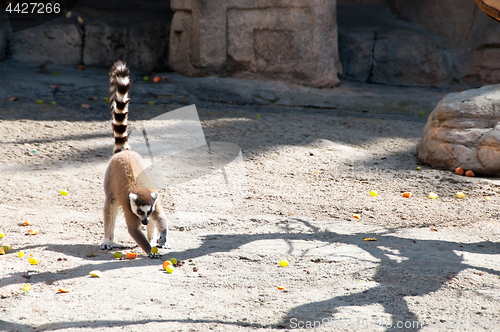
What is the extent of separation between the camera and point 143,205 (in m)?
3.38

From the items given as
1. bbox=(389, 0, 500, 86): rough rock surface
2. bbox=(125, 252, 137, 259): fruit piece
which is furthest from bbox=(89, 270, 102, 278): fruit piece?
bbox=(389, 0, 500, 86): rough rock surface

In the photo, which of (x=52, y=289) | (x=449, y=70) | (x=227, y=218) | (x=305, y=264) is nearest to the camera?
(x=52, y=289)

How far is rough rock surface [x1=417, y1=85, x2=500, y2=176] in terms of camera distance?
18.5ft

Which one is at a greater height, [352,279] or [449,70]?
[449,70]

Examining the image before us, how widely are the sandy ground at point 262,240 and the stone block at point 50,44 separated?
80.2 inches

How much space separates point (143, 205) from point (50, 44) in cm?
660

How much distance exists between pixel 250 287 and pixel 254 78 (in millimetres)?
6338

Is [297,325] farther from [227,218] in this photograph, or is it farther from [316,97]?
[316,97]

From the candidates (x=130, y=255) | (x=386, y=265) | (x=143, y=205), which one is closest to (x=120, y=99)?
(x=143, y=205)

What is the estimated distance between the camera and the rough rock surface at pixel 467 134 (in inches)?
222

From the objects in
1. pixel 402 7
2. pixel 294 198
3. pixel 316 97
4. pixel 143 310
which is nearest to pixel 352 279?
pixel 143 310

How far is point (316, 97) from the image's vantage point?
865 cm

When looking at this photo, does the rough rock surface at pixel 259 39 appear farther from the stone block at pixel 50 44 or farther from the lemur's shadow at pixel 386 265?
the lemur's shadow at pixel 386 265

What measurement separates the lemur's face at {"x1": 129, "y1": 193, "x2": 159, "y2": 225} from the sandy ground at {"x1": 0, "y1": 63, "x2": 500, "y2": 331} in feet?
1.04
